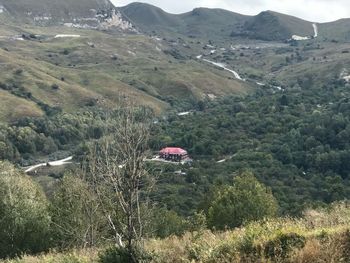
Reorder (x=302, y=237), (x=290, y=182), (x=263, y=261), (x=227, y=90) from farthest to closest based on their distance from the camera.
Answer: (x=227, y=90) → (x=290, y=182) → (x=302, y=237) → (x=263, y=261)

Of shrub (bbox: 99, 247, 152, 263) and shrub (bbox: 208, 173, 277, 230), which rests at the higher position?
shrub (bbox: 99, 247, 152, 263)

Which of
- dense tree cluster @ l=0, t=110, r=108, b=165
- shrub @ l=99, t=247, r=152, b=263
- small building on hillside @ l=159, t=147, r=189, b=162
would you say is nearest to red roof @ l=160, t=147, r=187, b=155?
small building on hillside @ l=159, t=147, r=189, b=162

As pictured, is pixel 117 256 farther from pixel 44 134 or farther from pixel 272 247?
pixel 44 134

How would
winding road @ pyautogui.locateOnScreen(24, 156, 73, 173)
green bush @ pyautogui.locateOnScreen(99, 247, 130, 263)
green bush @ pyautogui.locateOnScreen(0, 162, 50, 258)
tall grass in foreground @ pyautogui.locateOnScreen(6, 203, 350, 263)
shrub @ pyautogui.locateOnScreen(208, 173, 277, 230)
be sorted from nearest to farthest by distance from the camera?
1. tall grass in foreground @ pyautogui.locateOnScreen(6, 203, 350, 263)
2. green bush @ pyautogui.locateOnScreen(99, 247, 130, 263)
3. green bush @ pyautogui.locateOnScreen(0, 162, 50, 258)
4. shrub @ pyautogui.locateOnScreen(208, 173, 277, 230)
5. winding road @ pyautogui.locateOnScreen(24, 156, 73, 173)

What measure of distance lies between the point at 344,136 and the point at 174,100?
270ft

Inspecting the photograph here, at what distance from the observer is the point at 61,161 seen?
118 meters

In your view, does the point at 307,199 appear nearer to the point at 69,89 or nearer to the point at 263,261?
the point at 263,261

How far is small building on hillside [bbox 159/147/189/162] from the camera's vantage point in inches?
4555

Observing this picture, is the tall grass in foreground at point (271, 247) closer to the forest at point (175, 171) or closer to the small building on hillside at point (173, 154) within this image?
the forest at point (175, 171)

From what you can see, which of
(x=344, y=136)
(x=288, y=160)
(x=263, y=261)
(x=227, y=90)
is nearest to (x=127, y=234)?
(x=263, y=261)

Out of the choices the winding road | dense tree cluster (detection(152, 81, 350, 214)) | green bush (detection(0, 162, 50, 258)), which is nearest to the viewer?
green bush (detection(0, 162, 50, 258))

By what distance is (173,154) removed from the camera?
116 metres

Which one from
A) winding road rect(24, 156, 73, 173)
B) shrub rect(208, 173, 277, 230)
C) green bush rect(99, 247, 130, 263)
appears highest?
green bush rect(99, 247, 130, 263)

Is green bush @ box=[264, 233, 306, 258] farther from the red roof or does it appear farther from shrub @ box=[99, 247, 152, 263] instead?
the red roof
